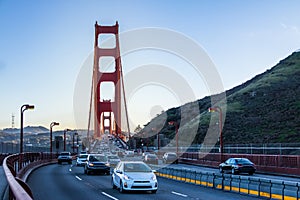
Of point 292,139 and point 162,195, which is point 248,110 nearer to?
point 292,139

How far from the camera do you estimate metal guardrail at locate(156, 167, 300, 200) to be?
58.7 ft

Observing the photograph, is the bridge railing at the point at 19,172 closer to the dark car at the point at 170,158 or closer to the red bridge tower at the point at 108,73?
the dark car at the point at 170,158

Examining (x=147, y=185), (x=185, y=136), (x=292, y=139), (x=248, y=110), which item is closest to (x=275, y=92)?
(x=248, y=110)

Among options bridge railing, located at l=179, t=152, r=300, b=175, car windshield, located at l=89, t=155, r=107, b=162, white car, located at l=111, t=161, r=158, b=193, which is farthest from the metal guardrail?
bridge railing, located at l=179, t=152, r=300, b=175

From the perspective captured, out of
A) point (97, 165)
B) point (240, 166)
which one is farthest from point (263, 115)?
point (97, 165)

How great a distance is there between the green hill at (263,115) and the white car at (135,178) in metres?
45.6

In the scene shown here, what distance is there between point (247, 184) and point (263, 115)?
68.7 m

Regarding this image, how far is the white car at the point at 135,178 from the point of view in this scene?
67.3ft

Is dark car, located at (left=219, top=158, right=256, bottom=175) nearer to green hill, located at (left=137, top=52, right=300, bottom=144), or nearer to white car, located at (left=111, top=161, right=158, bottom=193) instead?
white car, located at (left=111, top=161, right=158, bottom=193)

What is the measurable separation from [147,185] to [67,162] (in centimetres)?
4204

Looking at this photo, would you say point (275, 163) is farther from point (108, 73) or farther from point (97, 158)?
point (108, 73)

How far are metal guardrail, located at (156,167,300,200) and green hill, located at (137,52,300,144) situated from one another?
3970cm

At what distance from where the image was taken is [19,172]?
28.0 meters

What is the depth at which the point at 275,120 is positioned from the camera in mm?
80875
